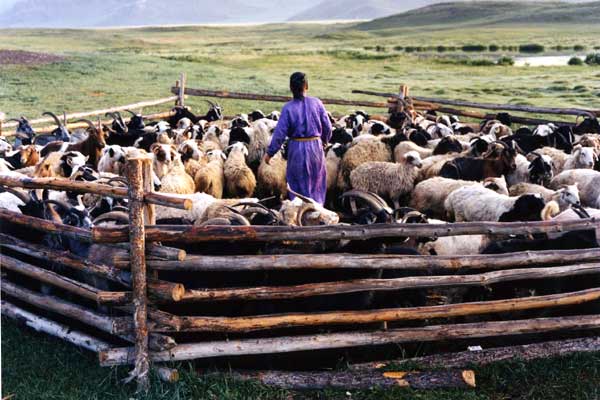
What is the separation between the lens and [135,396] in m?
5.70

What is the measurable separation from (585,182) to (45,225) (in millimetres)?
7313

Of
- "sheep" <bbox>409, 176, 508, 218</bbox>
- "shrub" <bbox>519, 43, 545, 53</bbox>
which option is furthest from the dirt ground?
"shrub" <bbox>519, 43, 545, 53</bbox>

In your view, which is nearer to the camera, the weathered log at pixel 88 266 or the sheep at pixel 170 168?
the weathered log at pixel 88 266

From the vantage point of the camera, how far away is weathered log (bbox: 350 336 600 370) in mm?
6086

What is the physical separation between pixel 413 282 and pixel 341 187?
224 inches

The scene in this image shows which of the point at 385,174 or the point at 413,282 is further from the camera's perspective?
the point at 385,174

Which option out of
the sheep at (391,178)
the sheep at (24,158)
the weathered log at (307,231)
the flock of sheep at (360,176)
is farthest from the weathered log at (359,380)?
the sheep at (24,158)

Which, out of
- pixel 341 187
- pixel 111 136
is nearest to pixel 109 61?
pixel 111 136

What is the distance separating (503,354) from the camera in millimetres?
6238

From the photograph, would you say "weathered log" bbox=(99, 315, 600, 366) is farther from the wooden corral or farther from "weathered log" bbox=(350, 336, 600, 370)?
"weathered log" bbox=(350, 336, 600, 370)

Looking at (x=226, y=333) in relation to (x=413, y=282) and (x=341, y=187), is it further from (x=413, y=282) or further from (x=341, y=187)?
(x=341, y=187)

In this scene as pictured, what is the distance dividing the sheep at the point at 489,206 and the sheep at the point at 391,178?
130 cm

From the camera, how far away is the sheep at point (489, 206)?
827 centimetres

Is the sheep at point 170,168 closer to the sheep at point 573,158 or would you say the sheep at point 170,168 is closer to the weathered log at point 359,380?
the weathered log at point 359,380
